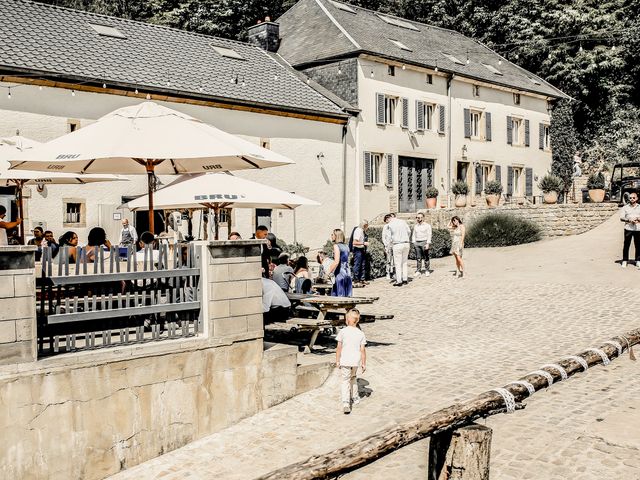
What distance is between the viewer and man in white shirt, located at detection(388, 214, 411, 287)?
17.0 meters

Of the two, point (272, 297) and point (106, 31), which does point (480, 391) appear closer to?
point (272, 297)

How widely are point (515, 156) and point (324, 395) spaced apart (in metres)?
30.0

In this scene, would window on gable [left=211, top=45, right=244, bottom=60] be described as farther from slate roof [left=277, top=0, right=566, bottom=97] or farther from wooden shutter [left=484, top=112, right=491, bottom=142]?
wooden shutter [left=484, top=112, right=491, bottom=142]

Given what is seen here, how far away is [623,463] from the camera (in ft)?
20.9

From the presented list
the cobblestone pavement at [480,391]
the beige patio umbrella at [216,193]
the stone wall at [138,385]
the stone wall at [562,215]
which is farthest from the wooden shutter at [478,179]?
the stone wall at [138,385]

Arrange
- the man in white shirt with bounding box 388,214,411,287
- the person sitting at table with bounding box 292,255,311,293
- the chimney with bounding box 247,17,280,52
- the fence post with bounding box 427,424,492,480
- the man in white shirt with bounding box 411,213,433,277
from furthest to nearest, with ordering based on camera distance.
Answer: the chimney with bounding box 247,17,280,52 → the man in white shirt with bounding box 411,213,433,277 → the man in white shirt with bounding box 388,214,411,287 → the person sitting at table with bounding box 292,255,311,293 → the fence post with bounding box 427,424,492,480

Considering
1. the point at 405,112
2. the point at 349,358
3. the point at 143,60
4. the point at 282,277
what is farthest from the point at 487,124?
the point at 349,358

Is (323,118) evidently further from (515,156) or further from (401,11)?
(401,11)

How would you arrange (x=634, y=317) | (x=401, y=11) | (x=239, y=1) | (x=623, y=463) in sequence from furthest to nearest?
(x=401, y=11) → (x=239, y=1) → (x=634, y=317) → (x=623, y=463)

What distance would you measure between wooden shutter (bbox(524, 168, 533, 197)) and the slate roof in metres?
3.97

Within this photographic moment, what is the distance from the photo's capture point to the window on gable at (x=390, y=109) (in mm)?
30141

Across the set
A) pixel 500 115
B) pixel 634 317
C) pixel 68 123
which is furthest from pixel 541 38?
pixel 634 317

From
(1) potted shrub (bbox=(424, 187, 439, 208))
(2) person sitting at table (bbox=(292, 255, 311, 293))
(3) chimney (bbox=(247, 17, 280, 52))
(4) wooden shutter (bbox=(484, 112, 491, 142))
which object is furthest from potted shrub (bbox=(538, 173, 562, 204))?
(2) person sitting at table (bbox=(292, 255, 311, 293))

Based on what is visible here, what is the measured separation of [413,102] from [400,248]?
15.5m
